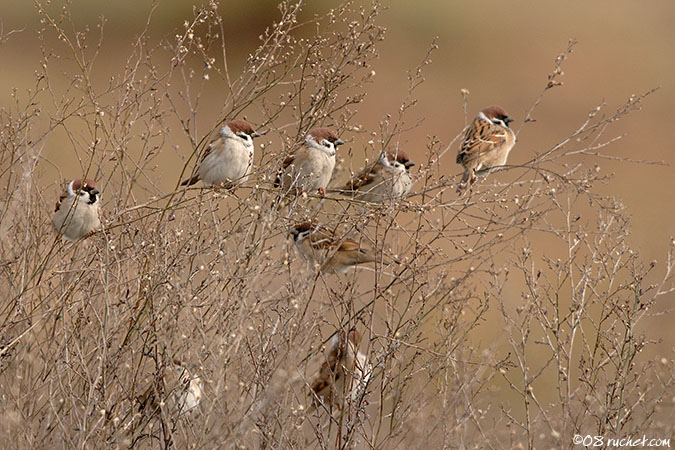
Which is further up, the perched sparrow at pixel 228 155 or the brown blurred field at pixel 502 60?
the perched sparrow at pixel 228 155

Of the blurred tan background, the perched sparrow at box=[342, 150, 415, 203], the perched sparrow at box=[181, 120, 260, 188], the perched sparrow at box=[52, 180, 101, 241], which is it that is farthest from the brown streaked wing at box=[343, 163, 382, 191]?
the blurred tan background

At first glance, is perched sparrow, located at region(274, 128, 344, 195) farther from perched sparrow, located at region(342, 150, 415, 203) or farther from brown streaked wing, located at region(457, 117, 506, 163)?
brown streaked wing, located at region(457, 117, 506, 163)

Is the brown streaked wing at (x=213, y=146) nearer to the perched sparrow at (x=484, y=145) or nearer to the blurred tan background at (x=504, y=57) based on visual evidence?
the perched sparrow at (x=484, y=145)

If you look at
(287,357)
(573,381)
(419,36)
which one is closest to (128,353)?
(287,357)

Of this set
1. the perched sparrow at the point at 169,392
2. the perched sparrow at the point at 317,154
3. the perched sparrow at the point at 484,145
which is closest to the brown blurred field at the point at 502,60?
the perched sparrow at the point at 484,145

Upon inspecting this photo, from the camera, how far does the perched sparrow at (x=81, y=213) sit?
641 cm

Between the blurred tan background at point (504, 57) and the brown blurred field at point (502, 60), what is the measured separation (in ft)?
0.11

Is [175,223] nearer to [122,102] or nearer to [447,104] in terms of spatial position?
[122,102]

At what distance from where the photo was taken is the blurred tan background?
20672mm

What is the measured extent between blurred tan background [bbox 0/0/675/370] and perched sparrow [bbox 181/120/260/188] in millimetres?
13175

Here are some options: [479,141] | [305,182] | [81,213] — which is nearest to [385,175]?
[305,182]

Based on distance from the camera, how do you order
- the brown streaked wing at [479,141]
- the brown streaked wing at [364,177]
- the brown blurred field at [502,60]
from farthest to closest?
the brown blurred field at [502,60], the brown streaked wing at [479,141], the brown streaked wing at [364,177]

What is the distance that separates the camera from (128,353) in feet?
16.3

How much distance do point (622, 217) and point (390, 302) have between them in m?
1.43
